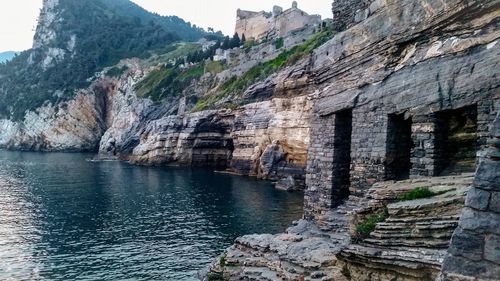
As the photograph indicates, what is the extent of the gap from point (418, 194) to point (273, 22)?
367 feet

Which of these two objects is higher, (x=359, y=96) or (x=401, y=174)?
(x=359, y=96)

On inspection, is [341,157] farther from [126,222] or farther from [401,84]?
[126,222]

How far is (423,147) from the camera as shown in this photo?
17875 millimetres

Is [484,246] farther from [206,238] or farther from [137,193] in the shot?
[137,193]

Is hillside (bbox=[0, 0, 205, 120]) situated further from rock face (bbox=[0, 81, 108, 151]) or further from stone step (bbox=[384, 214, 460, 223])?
stone step (bbox=[384, 214, 460, 223])

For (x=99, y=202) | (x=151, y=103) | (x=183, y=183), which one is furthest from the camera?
(x=151, y=103)

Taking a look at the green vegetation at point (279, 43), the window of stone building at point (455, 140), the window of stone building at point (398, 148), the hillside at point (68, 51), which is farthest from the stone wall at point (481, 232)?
the hillside at point (68, 51)

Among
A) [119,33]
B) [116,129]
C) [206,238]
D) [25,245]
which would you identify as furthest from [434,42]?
[119,33]

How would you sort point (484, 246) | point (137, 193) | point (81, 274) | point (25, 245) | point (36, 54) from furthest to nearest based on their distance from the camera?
point (36, 54), point (137, 193), point (25, 245), point (81, 274), point (484, 246)

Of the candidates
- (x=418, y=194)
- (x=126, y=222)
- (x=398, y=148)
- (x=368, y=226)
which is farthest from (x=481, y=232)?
(x=126, y=222)

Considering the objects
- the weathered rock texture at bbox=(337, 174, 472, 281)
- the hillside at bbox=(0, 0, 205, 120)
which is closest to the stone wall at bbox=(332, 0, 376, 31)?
the weathered rock texture at bbox=(337, 174, 472, 281)

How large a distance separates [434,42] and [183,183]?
4753 cm

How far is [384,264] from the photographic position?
13.1 m

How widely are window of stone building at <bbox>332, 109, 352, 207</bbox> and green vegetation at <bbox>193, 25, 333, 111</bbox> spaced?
52.8 m
